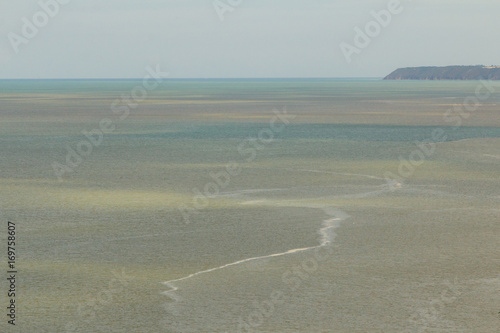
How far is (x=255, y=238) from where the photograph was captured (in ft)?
41.4

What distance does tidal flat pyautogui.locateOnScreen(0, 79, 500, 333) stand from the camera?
8.94 metres

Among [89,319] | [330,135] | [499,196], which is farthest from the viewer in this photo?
[330,135]

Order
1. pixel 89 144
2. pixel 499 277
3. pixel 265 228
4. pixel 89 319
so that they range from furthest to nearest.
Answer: pixel 89 144
pixel 265 228
pixel 499 277
pixel 89 319

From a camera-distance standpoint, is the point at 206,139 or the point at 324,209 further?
the point at 206,139

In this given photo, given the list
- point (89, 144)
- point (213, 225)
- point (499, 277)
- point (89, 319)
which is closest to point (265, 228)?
point (213, 225)

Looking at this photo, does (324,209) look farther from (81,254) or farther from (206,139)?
(206,139)

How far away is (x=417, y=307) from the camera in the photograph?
912cm

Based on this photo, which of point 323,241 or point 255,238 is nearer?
point 323,241

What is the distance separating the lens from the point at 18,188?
17.5 metres

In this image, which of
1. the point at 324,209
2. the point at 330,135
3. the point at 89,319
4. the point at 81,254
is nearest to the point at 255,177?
the point at 324,209

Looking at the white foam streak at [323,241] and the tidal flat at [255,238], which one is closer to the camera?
the tidal flat at [255,238]

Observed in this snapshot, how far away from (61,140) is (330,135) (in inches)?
400

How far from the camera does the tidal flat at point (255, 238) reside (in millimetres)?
8938

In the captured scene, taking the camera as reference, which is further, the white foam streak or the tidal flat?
the white foam streak
